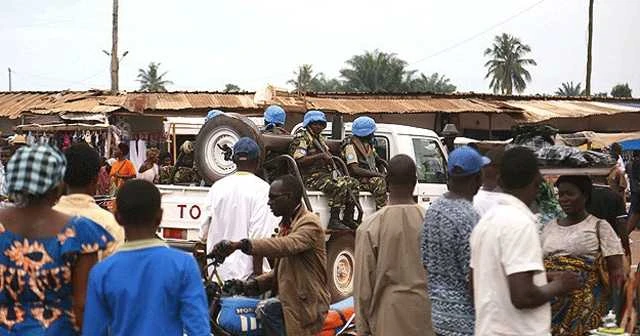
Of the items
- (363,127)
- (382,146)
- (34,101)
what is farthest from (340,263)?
(34,101)

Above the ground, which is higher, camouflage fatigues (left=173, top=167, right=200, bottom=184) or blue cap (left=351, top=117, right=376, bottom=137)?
blue cap (left=351, top=117, right=376, bottom=137)

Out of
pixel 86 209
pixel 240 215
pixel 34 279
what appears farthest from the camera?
pixel 240 215

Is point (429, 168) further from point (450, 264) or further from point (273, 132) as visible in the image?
point (450, 264)

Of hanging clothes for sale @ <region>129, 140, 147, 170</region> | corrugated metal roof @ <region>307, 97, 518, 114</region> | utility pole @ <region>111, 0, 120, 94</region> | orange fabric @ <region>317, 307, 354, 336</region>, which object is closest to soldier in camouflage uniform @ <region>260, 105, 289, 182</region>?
orange fabric @ <region>317, 307, 354, 336</region>

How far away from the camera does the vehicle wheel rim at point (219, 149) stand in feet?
30.6

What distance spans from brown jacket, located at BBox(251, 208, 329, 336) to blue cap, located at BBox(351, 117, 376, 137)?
4759 millimetres

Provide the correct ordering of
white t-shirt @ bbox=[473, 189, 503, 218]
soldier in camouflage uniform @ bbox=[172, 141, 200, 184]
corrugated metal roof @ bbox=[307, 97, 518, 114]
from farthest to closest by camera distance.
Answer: corrugated metal roof @ bbox=[307, 97, 518, 114] < soldier in camouflage uniform @ bbox=[172, 141, 200, 184] < white t-shirt @ bbox=[473, 189, 503, 218]

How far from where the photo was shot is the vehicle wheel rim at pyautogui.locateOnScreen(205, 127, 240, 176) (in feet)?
30.6

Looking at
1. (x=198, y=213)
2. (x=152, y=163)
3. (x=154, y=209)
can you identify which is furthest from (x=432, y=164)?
(x=154, y=209)

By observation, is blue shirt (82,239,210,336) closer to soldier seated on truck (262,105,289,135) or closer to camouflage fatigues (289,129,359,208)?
camouflage fatigues (289,129,359,208)

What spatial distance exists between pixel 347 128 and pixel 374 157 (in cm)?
123

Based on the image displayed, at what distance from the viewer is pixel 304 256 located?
17.3 feet

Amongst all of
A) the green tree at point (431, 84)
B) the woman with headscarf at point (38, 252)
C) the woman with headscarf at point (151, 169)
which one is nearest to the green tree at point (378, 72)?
the green tree at point (431, 84)

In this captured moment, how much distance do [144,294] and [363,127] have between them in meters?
6.67
